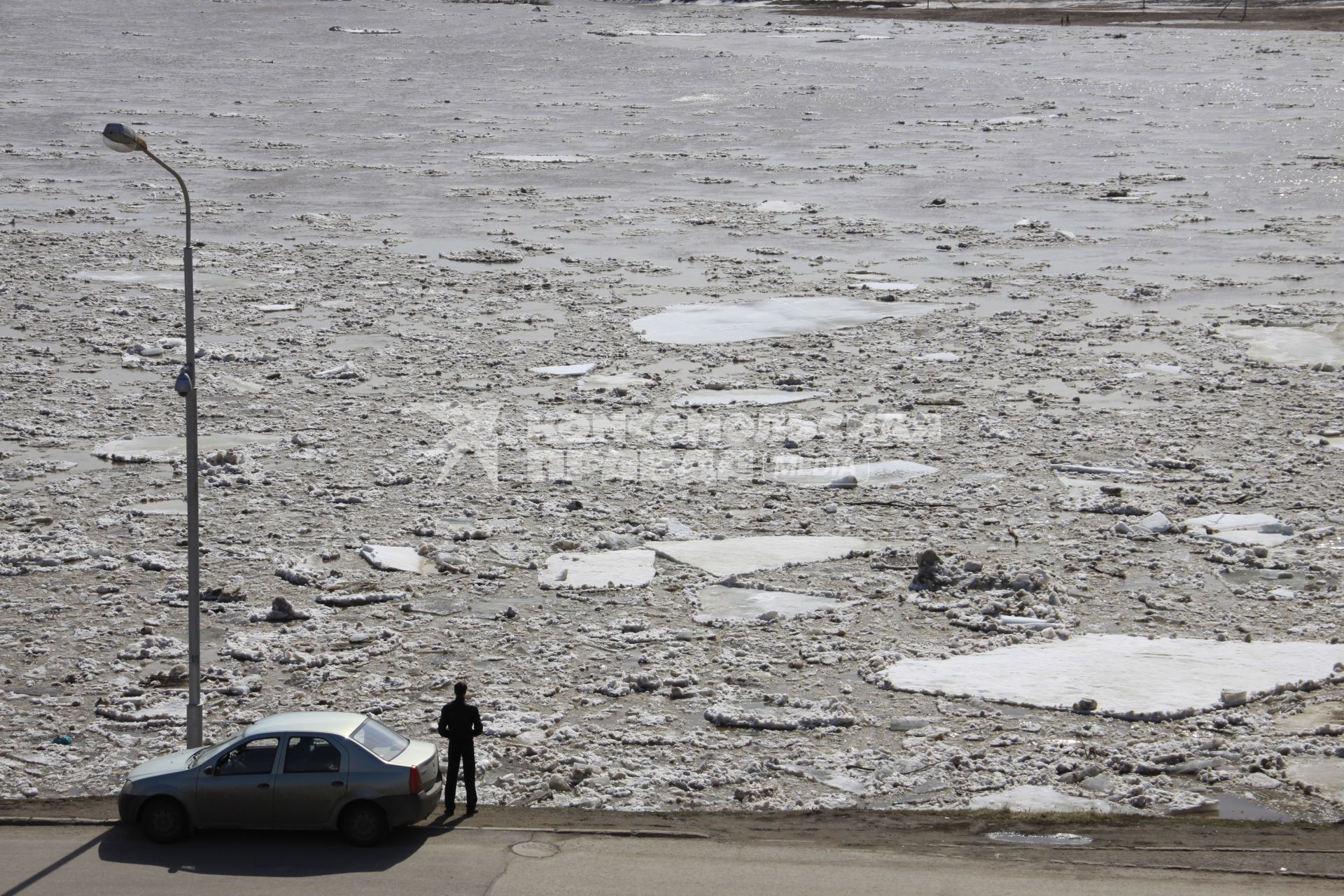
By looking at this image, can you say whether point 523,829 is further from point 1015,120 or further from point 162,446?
point 1015,120

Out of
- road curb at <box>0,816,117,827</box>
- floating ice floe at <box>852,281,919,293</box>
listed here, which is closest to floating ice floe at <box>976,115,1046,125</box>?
floating ice floe at <box>852,281,919,293</box>

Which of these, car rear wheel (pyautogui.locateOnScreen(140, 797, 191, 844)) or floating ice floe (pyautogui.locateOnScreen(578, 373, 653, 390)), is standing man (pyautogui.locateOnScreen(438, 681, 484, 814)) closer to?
car rear wheel (pyautogui.locateOnScreen(140, 797, 191, 844))

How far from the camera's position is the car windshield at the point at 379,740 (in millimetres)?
12398

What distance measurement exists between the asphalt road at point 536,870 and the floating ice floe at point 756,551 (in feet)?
22.9

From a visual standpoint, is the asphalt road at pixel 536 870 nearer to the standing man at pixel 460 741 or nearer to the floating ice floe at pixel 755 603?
the standing man at pixel 460 741

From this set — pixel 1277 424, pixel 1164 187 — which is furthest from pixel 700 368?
pixel 1164 187

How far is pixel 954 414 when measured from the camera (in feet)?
83.4

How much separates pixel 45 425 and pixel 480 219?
18.9m

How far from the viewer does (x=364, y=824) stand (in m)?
12.2

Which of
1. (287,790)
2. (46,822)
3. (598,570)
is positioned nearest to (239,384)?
(598,570)

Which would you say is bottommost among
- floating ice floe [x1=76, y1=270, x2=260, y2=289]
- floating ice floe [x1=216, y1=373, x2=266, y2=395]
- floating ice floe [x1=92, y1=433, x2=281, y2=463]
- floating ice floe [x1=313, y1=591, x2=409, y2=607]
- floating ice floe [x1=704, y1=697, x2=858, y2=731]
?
floating ice floe [x1=313, y1=591, x2=409, y2=607]

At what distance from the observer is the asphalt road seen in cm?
1145

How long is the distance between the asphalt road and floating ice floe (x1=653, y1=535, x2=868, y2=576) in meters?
6.97

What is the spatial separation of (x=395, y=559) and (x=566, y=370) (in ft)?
29.6
